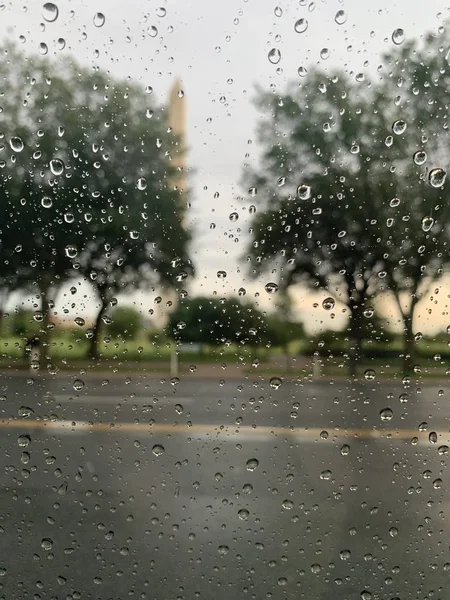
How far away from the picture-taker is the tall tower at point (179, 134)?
1712mm

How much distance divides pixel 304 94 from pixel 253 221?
43cm

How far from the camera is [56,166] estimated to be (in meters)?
1.75

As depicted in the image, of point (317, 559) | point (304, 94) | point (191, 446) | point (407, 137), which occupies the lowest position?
point (317, 559)

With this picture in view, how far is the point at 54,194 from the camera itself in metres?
1.75

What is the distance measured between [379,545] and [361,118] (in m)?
1.30

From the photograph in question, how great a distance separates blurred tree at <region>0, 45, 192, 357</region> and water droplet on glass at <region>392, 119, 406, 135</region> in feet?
Answer: 2.28

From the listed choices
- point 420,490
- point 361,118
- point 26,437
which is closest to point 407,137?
point 361,118

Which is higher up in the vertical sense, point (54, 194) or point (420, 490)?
point (54, 194)

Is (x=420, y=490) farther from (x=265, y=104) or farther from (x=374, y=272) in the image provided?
(x=265, y=104)

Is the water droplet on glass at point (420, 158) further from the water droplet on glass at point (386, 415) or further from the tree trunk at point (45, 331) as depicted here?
the tree trunk at point (45, 331)

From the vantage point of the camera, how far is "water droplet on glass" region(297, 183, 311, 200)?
1.74 metres

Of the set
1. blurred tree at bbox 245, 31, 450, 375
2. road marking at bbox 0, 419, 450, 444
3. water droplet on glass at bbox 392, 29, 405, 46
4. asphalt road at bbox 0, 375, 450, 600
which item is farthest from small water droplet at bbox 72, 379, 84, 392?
water droplet on glass at bbox 392, 29, 405, 46

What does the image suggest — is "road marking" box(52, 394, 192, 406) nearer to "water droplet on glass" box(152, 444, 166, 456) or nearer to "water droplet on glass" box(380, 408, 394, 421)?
"water droplet on glass" box(152, 444, 166, 456)

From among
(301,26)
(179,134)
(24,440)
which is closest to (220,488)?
(24,440)
